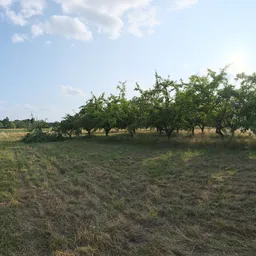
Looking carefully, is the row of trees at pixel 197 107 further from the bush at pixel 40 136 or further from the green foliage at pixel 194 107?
the bush at pixel 40 136

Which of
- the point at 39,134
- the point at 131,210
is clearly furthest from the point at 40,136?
the point at 131,210

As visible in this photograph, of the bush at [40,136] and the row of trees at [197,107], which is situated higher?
the row of trees at [197,107]

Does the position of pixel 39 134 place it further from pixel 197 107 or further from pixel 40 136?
pixel 197 107

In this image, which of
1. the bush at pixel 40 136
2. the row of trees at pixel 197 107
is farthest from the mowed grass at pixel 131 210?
the bush at pixel 40 136

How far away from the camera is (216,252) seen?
108 inches

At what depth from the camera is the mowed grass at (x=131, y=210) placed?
2.94 meters

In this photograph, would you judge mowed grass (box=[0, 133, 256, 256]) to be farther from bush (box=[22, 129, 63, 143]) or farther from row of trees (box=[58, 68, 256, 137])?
bush (box=[22, 129, 63, 143])

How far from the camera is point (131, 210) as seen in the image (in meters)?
4.09

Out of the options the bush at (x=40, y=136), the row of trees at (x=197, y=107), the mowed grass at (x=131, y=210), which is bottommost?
the mowed grass at (x=131, y=210)

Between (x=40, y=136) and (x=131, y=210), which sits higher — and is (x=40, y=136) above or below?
above

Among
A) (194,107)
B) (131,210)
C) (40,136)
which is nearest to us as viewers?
(131,210)

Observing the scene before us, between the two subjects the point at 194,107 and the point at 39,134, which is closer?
the point at 194,107

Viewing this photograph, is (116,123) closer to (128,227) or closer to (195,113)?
(195,113)

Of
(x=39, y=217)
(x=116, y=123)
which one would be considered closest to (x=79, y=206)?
(x=39, y=217)
